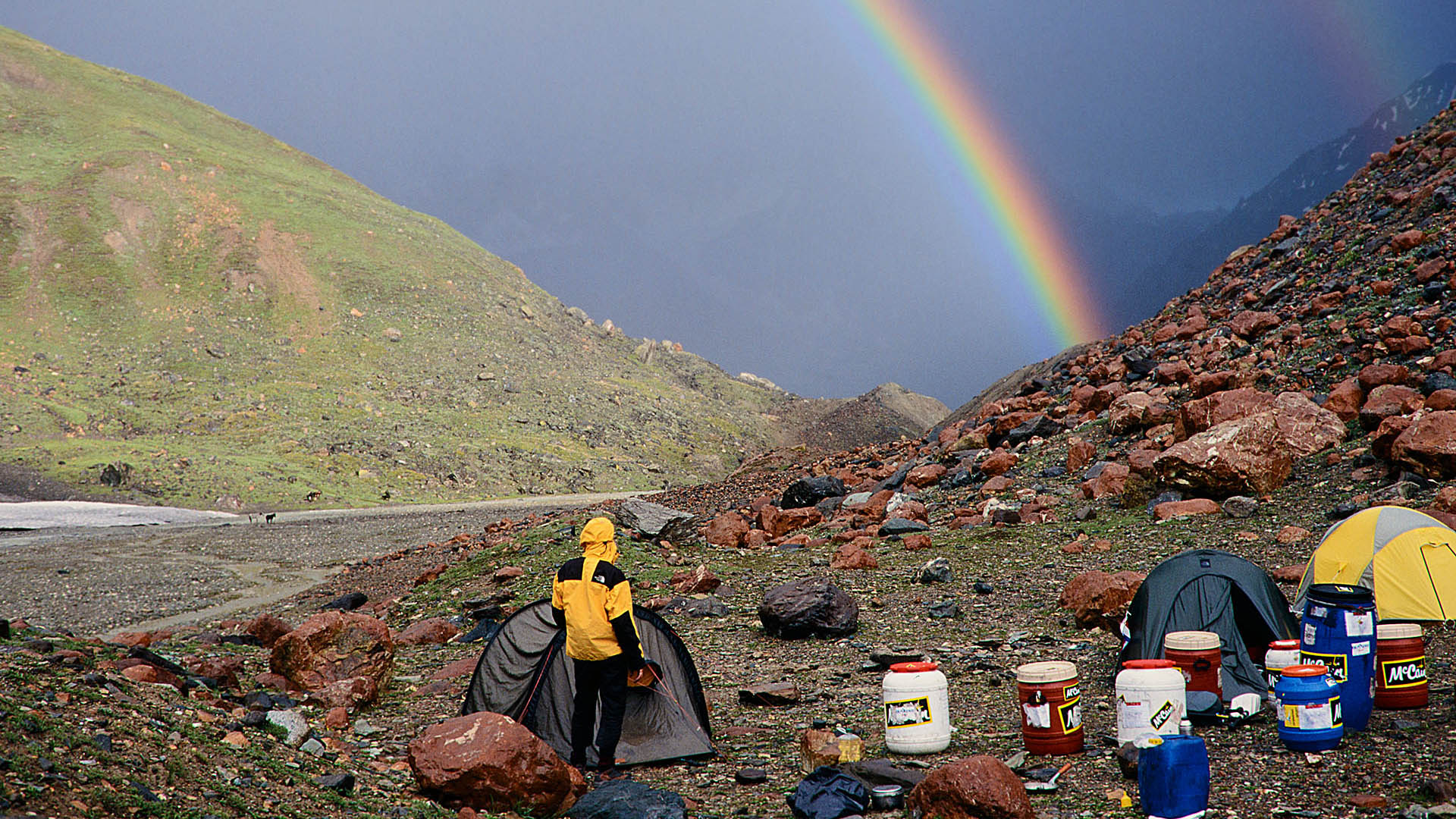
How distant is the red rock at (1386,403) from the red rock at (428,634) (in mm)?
17567

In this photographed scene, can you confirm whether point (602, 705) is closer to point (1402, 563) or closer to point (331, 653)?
point (331, 653)

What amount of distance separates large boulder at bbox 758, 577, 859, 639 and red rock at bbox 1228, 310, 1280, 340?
61.5 feet

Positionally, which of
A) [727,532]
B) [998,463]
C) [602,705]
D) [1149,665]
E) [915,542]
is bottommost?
[602,705]

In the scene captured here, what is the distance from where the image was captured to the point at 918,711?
7.61m

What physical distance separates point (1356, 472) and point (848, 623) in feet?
34.1

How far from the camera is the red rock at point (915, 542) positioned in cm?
1739

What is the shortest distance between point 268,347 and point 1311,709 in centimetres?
7774

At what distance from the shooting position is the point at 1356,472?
15.8m

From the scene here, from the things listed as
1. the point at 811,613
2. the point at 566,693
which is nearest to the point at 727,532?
the point at 811,613

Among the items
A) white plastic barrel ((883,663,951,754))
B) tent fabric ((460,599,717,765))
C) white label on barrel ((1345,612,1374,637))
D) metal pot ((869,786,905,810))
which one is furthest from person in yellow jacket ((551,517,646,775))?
white label on barrel ((1345,612,1374,637))

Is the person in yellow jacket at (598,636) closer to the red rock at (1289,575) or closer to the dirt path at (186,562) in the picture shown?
the red rock at (1289,575)

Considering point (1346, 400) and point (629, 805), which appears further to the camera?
point (1346, 400)

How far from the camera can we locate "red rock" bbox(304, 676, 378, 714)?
31.4 ft

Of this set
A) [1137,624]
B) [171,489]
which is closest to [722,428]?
[171,489]
